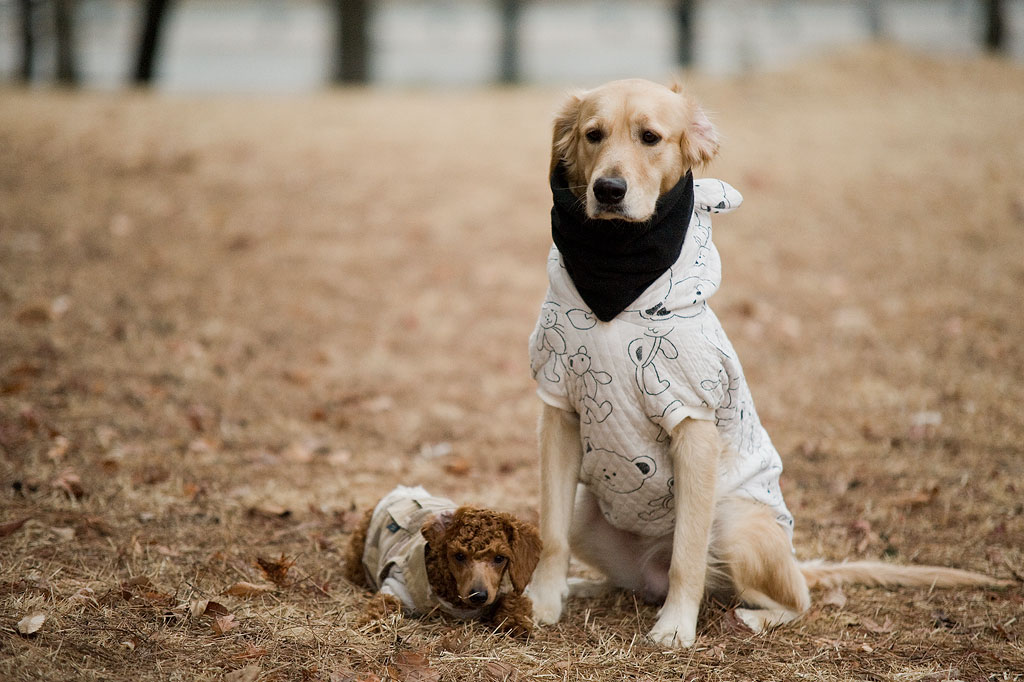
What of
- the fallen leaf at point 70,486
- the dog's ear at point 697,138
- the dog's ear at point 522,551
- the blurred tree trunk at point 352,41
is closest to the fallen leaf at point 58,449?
the fallen leaf at point 70,486

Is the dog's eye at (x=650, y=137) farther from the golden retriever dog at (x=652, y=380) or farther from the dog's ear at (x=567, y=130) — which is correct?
the dog's ear at (x=567, y=130)

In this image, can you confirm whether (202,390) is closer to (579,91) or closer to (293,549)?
(293,549)

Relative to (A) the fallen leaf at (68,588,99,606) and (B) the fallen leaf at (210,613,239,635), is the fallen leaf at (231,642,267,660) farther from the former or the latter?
(A) the fallen leaf at (68,588,99,606)

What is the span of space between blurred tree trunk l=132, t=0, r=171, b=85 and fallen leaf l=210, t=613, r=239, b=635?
13180 mm

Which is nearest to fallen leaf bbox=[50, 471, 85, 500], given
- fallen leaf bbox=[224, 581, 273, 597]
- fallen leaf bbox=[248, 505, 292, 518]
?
fallen leaf bbox=[248, 505, 292, 518]

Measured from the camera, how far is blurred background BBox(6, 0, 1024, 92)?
58.4ft

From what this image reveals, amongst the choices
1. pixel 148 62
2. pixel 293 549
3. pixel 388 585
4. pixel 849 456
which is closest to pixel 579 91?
pixel 388 585

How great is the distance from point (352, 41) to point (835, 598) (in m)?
13.5

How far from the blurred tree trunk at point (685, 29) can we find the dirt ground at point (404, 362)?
440 centimetres

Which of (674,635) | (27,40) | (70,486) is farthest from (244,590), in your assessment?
(27,40)

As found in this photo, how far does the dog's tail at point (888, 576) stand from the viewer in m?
3.60

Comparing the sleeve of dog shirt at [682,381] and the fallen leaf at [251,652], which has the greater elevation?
the sleeve of dog shirt at [682,381]

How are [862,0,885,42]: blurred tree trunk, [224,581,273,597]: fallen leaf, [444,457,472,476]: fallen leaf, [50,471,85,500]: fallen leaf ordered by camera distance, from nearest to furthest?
[224,581,273,597]: fallen leaf < [50,471,85,500]: fallen leaf < [444,457,472,476]: fallen leaf < [862,0,885,42]: blurred tree trunk

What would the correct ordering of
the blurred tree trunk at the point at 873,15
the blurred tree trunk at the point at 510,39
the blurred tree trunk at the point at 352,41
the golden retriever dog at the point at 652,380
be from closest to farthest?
the golden retriever dog at the point at 652,380 → the blurred tree trunk at the point at 352,41 → the blurred tree trunk at the point at 510,39 → the blurred tree trunk at the point at 873,15
